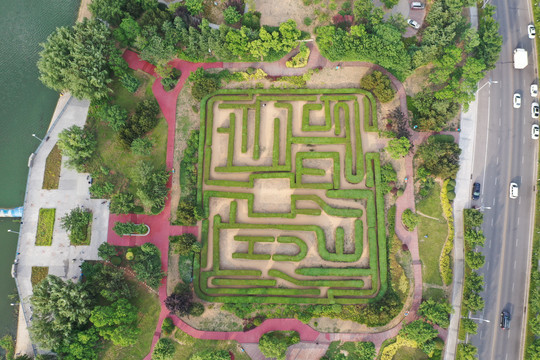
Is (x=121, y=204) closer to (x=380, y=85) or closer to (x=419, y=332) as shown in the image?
(x=380, y=85)

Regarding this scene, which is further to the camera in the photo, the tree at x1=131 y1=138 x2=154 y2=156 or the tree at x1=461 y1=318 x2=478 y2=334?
the tree at x1=131 y1=138 x2=154 y2=156

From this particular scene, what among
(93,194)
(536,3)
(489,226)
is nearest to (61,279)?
(93,194)

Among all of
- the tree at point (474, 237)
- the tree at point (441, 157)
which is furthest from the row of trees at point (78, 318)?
the tree at point (474, 237)

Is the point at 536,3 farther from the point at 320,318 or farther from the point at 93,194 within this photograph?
the point at 93,194

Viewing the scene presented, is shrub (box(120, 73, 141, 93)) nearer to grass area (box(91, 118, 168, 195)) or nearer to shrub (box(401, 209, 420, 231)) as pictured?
grass area (box(91, 118, 168, 195))

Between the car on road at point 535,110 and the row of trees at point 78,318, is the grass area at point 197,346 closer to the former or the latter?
the row of trees at point 78,318

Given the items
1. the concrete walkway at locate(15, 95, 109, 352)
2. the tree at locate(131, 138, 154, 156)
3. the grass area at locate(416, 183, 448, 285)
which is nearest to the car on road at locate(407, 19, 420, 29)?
the grass area at locate(416, 183, 448, 285)

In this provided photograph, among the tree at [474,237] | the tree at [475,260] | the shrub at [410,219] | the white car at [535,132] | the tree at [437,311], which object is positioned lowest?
the tree at [437,311]

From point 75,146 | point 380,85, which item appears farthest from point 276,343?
point 75,146
